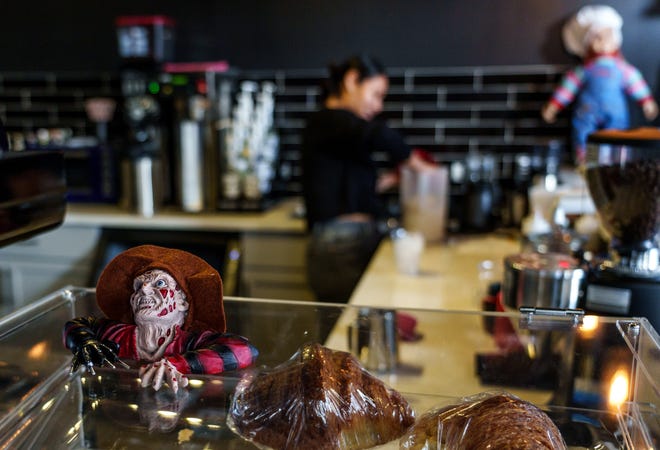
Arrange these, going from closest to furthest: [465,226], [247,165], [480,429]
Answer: [480,429] → [465,226] → [247,165]

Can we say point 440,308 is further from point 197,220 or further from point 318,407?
point 197,220

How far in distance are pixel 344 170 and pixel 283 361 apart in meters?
1.76

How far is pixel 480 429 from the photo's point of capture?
0.65 meters

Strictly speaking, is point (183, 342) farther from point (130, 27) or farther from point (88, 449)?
point (130, 27)

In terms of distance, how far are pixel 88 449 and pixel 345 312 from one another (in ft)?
1.17

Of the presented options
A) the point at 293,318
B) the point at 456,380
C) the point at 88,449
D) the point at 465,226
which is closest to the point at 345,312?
the point at 293,318

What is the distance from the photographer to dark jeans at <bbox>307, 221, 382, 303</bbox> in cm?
240

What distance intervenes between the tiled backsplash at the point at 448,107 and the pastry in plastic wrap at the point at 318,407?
7.92ft

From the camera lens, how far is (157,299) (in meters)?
0.71

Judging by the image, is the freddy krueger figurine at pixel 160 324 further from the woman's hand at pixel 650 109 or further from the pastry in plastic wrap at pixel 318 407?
the woman's hand at pixel 650 109

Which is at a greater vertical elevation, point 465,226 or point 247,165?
point 247,165

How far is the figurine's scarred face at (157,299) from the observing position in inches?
28.1

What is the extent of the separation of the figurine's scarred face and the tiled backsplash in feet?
7.91

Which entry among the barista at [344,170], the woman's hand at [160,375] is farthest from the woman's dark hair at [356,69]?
the woman's hand at [160,375]
